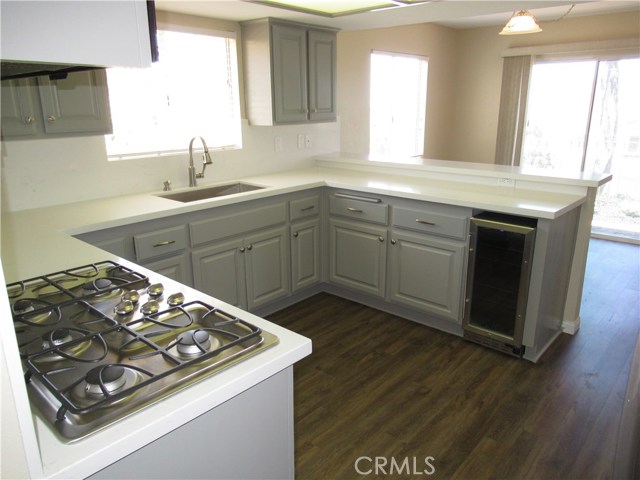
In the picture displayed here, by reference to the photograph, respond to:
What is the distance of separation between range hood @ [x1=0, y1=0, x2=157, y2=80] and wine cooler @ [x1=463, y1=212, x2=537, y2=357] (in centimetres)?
231

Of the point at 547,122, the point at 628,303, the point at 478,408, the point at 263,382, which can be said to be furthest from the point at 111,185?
the point at 547,122

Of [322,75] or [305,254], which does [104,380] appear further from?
[322,75]

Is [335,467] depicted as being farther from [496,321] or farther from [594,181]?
[594,181]

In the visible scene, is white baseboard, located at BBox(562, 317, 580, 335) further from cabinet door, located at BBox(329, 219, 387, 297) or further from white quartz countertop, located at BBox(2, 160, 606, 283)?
cabinet door, located at BBox(329, 219, 387, 297)

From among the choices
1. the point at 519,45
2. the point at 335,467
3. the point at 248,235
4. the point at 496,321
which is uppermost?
the point at 519,45

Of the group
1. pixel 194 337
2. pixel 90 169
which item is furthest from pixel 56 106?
pixel 194 337

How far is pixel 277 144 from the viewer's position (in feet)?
12.8

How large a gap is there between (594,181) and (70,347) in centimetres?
283

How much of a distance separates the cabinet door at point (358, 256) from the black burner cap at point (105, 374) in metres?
2.49

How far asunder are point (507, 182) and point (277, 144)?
1.86 meters

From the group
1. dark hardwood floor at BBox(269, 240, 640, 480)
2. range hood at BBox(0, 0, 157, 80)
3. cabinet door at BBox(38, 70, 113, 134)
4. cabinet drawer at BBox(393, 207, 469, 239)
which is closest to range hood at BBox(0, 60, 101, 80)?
range hood at BBox(0, 0, 157, 80)

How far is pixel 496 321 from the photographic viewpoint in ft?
9.43

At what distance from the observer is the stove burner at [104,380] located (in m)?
0.89

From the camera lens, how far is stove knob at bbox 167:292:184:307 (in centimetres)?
127
